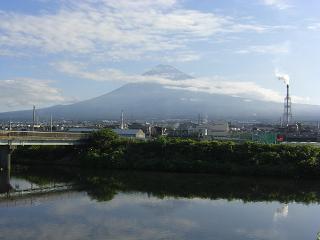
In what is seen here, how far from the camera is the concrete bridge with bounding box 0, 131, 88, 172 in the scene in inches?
1113

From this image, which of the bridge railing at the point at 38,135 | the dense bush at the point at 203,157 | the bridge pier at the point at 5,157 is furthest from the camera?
the bridge railing at the point at 38,135

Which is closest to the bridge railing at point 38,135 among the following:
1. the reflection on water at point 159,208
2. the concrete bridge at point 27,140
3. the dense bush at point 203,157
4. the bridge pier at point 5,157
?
the concrete bridge at point 27,140

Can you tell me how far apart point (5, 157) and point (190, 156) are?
33.3 feet

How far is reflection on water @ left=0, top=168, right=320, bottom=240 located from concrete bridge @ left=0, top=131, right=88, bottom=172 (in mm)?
1473

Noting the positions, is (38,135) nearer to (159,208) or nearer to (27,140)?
(27,140)

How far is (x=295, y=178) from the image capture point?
88.3ft

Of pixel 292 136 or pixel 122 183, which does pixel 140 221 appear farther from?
pixel 292 136

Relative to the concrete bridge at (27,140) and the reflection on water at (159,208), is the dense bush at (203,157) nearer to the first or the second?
the concrete bridge at (27,140)

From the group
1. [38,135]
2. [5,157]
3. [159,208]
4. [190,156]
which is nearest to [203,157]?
[190,156]

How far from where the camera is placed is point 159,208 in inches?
735

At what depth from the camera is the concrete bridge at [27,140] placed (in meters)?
28.3

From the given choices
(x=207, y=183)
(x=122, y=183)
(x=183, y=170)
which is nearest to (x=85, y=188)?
(x=122, y=183)

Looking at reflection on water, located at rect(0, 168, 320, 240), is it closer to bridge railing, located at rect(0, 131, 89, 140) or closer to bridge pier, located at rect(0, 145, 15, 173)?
bridge pier, located at rect(0, 145, 15, 173)

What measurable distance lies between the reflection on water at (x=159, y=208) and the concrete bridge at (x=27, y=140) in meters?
1.47
